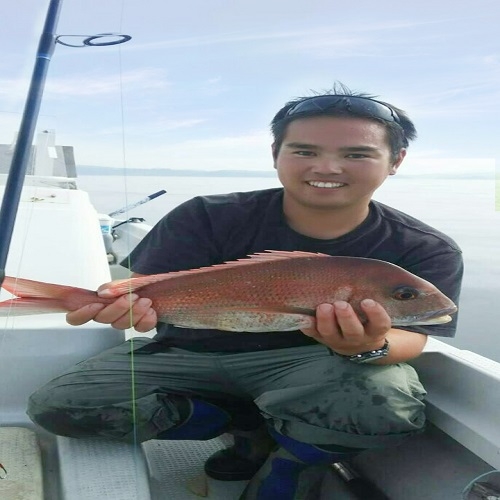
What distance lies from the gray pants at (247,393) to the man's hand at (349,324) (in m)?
0.16

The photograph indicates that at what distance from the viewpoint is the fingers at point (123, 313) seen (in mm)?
1878

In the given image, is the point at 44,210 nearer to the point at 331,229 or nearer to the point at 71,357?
the point at 71,357

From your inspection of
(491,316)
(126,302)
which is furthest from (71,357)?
(491,316)

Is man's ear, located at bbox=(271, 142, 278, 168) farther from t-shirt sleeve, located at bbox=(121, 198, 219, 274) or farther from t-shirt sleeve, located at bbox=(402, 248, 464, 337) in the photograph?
t-shirt sleeve, located at bbox=(402, 248, 464, 337)

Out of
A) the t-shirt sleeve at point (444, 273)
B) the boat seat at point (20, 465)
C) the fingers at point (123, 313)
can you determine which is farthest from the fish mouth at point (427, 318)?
the boat seat at point (20, 465)

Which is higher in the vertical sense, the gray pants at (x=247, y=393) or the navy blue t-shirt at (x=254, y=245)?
the navy blue t-shirt at (x=254, y=245)

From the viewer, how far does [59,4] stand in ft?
7.54

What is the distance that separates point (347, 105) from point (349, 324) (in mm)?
880

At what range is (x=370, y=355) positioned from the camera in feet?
6.44

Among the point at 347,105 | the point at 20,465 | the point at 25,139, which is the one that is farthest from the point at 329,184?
the point at 20,465

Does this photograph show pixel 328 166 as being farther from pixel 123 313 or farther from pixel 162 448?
pixel 162 448

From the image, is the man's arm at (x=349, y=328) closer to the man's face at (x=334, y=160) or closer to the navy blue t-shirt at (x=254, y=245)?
the navy blue t-shirt at (x=254, y=245)

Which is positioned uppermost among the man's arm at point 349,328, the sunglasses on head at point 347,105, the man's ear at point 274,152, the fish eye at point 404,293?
the sunglasses on head at point 347,105

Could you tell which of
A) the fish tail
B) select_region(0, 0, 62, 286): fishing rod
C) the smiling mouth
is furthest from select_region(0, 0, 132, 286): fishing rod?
the smiling mouth
